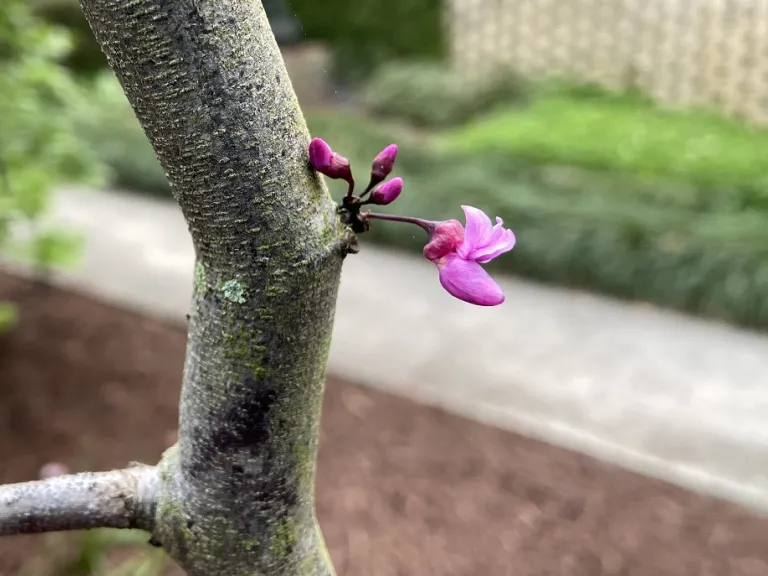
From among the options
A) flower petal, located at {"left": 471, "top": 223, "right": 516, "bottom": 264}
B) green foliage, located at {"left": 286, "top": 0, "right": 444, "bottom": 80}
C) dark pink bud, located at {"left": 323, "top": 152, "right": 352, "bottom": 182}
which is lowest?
green foliage, located at {"left": 286, "top": 0, "right": 444, "bottom": 80}

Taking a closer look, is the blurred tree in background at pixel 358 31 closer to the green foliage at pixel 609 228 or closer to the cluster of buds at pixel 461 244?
the green foliage at pixel 609 228

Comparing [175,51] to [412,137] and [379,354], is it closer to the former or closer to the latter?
[379,354]

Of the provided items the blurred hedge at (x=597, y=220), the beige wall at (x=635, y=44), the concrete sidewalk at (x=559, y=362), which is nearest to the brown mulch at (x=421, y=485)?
the concrete sidewalk at (x=559, y=362)

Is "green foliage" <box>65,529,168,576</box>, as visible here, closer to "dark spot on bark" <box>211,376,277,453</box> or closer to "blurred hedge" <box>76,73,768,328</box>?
"dark spot on bark" <box>211,376,277,453</box>

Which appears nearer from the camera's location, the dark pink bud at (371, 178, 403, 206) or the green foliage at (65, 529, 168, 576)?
the dark pink bud at (371, 178, 403, 206)

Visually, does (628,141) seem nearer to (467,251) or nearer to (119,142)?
(119,142)

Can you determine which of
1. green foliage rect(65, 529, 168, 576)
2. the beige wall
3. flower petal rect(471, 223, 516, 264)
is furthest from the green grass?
flower petal rect(471, 223, 516, 264)

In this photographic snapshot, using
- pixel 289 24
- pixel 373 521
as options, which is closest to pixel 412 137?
pixel 289 24
